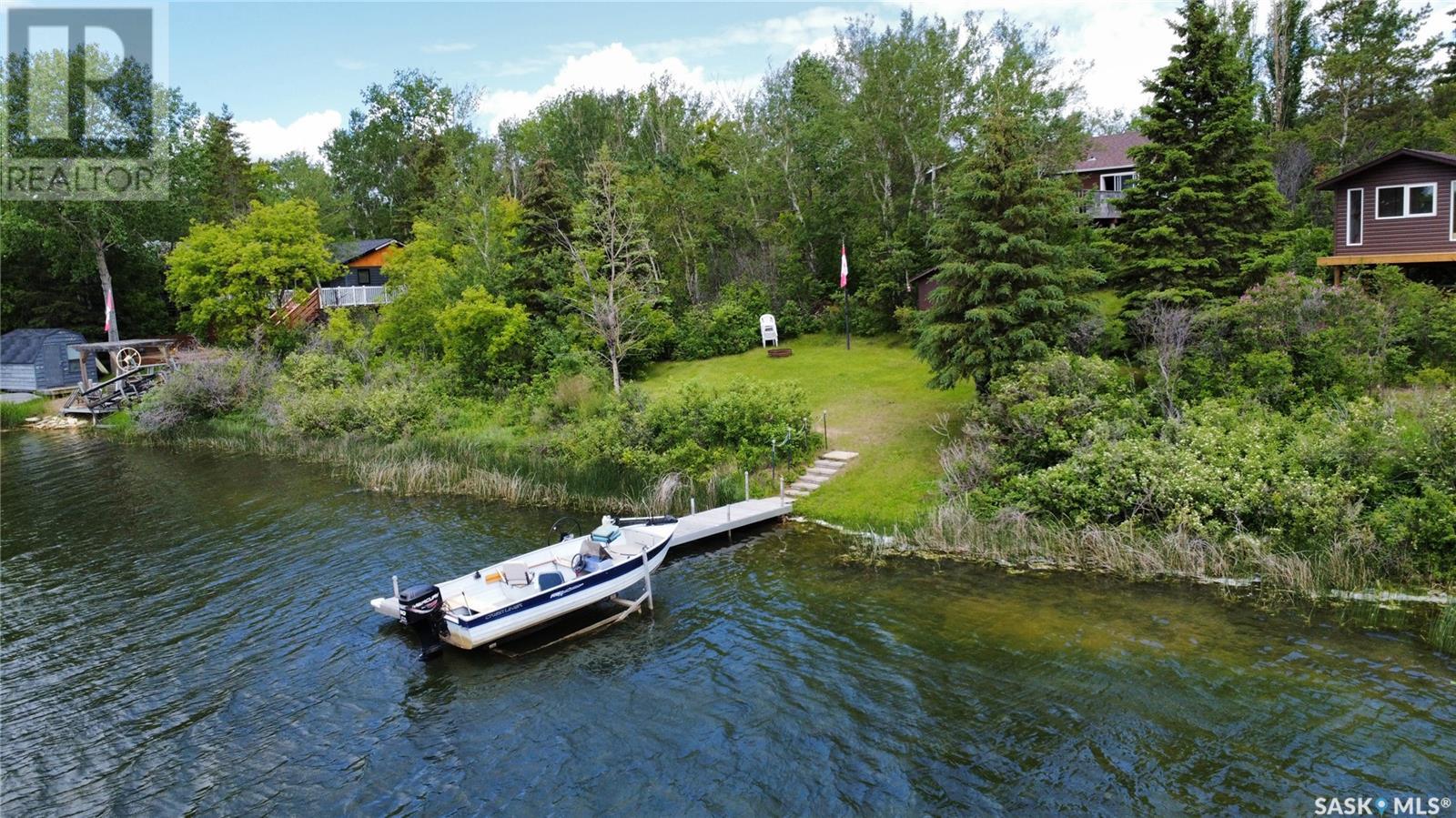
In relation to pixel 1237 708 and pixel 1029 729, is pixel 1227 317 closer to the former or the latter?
pixel 1237 708

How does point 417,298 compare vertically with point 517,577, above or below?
above

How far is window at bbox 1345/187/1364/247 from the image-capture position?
2873 cm

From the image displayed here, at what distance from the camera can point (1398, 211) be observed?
1099 inches

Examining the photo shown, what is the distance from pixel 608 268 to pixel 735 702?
24239mm

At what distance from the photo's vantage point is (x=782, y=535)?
823 inches

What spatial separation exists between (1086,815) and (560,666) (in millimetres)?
9000

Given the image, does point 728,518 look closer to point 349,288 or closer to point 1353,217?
point 1353,217

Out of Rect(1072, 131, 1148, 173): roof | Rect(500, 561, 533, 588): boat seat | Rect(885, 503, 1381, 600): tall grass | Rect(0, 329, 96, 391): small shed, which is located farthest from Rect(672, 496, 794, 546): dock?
Rect(0, 329, 96, 391): small shed

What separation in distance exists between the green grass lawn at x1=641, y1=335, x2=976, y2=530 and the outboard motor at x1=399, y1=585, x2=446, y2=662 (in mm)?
9874

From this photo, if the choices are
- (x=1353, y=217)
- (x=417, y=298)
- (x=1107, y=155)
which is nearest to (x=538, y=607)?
(x=417, y=298)

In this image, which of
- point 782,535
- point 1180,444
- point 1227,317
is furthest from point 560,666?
point 1227,317

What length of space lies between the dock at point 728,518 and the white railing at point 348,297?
1214 inches

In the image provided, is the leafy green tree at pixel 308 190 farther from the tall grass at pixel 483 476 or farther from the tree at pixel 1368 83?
the tree at pixel 1368 83

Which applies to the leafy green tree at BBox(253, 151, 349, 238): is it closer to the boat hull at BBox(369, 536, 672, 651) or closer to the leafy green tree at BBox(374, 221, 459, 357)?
the leafy green tree at BBox(374, 221, 459, 357)
